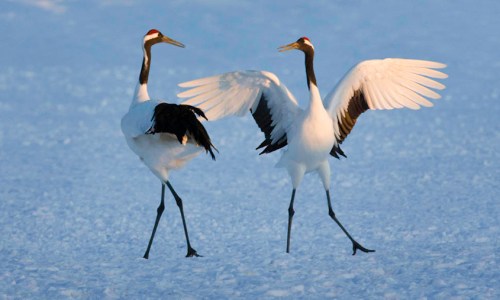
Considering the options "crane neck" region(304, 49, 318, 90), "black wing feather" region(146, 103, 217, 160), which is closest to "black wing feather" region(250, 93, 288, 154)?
"crane neck" region(304, 49, 318, 90)

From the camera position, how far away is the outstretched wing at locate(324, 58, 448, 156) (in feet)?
40.2

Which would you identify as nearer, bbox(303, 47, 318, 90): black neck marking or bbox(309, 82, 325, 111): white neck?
bbox(309, 82, 325, 111): white neck

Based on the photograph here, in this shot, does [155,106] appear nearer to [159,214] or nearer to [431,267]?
[159,214]

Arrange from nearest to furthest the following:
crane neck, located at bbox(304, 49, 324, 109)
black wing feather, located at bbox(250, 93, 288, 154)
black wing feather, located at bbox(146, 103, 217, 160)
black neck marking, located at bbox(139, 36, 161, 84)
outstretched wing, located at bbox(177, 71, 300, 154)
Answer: black wing feather, located at bbox(146, 103, 217, 160)
crane neck, located at bbox(304, 49, 324, 109)
outstretched wing, located at bbox(177, 71, 300, 154)
black wing feather, located at bbox(250, 93, 288, 154)
black neck marking, located at bbox(139, 36, 161, 84)

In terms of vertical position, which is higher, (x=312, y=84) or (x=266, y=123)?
(x=312, y=84)

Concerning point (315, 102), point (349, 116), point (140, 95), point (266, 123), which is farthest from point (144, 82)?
point (349, 116)

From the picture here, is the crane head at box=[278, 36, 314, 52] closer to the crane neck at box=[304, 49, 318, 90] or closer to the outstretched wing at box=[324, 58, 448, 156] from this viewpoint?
the crane neck at box=[304, 49, 318, 90]

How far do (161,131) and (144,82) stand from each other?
1.29 m

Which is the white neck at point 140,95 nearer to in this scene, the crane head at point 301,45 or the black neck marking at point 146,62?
the black neck marking at point 146,62

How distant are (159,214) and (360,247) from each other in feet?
8.06

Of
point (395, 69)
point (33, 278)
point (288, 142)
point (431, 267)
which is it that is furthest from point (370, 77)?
point (33, 278)

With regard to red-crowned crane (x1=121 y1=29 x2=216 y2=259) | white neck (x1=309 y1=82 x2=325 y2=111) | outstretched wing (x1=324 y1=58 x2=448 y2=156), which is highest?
outstretched wing (x1=324 y1=58 x2=448 y2=156)

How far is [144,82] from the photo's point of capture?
12.5 meters

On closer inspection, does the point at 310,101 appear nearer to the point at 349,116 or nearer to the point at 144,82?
the point at 349,116
